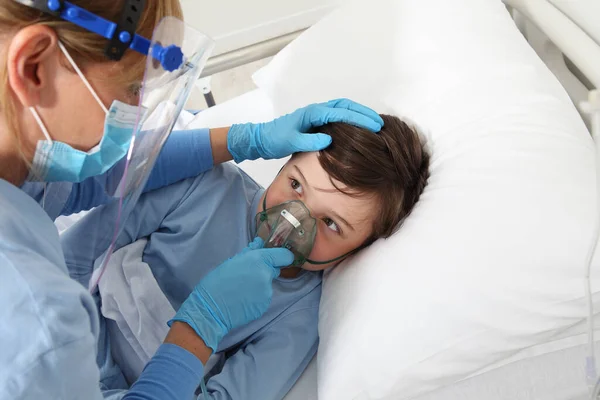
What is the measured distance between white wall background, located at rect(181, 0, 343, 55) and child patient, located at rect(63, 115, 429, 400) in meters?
1.01

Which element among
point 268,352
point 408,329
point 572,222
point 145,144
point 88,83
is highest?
point 88,83

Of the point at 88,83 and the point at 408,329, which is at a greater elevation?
the point at 88,83

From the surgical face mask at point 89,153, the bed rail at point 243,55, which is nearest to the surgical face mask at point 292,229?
the surgical face mask at point 89,153

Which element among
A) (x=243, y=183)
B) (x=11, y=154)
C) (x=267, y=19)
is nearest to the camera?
(x=11, y=154)

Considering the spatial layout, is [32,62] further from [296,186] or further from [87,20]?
[296,186]

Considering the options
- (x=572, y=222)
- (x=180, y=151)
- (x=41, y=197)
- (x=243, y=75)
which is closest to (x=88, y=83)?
(x=41, y=197)

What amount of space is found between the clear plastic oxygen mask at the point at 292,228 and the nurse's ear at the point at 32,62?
0.72m

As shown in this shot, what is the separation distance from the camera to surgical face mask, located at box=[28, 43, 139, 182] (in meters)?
0.86

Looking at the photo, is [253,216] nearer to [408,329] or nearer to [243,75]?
[408,329]

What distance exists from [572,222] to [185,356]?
908 millimetres

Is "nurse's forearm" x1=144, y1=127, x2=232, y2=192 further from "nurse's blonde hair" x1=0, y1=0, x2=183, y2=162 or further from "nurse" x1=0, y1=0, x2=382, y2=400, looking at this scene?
"nurse's blonde hair" x1=0, y1=0, x2=183, y2=162

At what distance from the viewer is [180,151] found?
156 centimetres

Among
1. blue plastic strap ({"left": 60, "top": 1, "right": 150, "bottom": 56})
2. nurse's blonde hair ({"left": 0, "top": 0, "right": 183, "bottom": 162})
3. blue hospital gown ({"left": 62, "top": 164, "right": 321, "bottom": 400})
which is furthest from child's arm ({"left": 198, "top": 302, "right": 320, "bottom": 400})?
blue plastic strap ({"left": 60, "top": 1, "right": 150, "bottom": 56})

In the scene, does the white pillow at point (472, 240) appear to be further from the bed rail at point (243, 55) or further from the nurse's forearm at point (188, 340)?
the bed rail at point (243, 55)
